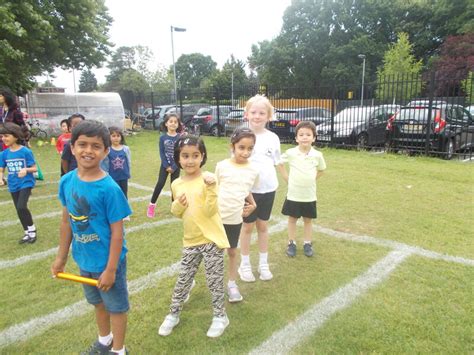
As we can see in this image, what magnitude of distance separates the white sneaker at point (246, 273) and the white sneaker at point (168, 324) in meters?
0.93

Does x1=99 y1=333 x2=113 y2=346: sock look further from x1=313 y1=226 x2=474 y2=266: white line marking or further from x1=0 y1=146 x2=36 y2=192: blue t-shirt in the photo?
x1=313 y1=226 x2=474 y2=266: white line marking

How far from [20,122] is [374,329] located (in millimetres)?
6774

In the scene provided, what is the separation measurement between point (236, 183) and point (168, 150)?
288 centimetres

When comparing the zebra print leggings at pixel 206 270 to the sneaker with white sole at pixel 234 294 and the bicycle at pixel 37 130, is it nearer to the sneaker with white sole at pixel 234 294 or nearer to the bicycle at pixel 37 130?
the sneaker with white sole at pixel 234 294

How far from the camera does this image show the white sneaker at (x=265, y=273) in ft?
Result: 12.0

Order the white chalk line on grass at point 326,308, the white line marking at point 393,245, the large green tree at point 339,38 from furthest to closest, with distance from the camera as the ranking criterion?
the large green tree at point 339,38, the white line marking at point 393,245, the white chalk line on grass at point 326,308

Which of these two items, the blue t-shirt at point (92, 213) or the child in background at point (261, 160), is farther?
the child in background at point (261, 160)

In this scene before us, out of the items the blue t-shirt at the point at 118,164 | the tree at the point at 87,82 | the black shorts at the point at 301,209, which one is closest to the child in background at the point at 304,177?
the black shorts at the point at 301,209

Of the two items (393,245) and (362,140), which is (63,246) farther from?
(362,140)

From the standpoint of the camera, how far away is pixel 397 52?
3262cm

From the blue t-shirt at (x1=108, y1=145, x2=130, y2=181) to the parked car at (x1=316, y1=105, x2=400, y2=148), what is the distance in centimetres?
984

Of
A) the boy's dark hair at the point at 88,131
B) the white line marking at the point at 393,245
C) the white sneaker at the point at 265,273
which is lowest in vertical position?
the white line marking at the point at 393,245

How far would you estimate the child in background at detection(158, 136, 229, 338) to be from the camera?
8.66 ft

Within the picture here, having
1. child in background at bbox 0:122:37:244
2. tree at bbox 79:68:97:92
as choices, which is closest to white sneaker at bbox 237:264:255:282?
child in background at bbox 0:122:37:244
